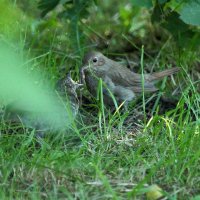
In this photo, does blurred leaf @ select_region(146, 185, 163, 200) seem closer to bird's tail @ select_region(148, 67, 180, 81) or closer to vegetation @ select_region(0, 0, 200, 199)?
vegetation @ select_region(0, 0, 200, 199)

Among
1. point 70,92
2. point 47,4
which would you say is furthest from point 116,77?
point 70,92

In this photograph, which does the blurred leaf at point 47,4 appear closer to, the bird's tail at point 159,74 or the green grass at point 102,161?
the bird's tail at point 159,74

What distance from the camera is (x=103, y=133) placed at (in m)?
4.29

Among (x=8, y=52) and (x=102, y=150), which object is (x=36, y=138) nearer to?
(x=102, y=150)

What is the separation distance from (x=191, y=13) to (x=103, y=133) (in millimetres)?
1313

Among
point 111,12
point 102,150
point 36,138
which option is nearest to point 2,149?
point 36,138

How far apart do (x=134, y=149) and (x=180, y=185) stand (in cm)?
68

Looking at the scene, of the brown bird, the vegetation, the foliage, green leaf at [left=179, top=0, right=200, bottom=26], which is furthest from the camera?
the brown bird

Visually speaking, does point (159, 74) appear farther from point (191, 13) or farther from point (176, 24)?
point (191, 13)

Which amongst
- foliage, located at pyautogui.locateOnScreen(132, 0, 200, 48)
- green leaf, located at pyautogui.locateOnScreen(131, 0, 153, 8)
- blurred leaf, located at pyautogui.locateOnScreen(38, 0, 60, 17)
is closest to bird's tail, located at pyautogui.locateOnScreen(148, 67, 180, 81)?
foliage, located at pyautogui.locateOnScreen(132, 0, 200, 48)

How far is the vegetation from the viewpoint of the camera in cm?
332

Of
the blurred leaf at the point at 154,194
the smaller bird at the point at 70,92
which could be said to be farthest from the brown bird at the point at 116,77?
the blurred leaf at the point at 154,194

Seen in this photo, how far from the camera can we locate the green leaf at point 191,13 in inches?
186

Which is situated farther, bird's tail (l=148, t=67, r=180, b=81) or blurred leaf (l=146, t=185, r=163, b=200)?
bird's tail (l=148, t=67, r=180, b=81)
